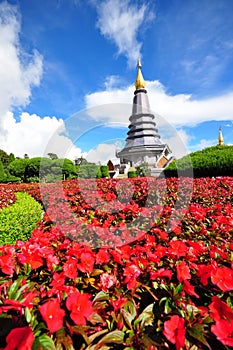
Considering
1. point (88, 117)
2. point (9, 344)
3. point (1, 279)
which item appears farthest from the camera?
point (88, 117)

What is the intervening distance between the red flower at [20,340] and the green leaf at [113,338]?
0.83ft

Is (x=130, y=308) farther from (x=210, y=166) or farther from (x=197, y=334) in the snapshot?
(x=210, y=166)

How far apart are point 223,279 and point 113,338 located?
0.52 meters

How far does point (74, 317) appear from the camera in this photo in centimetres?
73

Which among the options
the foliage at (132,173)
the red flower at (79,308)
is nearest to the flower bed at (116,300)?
the red flower at (79,308)

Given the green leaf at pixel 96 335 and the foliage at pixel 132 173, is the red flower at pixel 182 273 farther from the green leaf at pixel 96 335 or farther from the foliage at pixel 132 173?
the foliage at pixel 132 173

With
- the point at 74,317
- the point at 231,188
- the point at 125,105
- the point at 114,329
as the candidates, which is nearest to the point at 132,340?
the point at 114,329

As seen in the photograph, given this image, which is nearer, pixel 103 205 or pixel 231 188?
pixel 103 205

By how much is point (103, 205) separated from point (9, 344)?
9.50ft

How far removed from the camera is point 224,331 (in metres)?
0.71

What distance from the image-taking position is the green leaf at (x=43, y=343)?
64cm

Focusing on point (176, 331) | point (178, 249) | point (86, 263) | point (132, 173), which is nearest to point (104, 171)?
point (132, 173)

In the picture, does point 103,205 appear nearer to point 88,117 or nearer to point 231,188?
point 88,117

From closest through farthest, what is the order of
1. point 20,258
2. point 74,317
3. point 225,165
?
point 74,317
point 20,258
point 225,165
